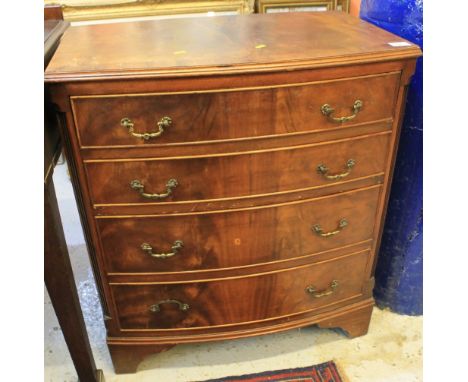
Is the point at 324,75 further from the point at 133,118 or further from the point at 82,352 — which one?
the point at 82,352

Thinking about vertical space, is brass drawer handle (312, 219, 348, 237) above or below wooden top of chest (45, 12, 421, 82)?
below

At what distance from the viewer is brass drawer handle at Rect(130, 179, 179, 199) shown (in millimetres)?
1079

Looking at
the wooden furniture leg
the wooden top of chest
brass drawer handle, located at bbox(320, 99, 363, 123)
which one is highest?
the wooden top of chest

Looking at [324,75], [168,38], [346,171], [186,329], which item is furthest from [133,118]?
[186,329]

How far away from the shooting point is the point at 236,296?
51.4 inches

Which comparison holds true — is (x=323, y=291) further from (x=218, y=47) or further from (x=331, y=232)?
(x=218, y=47)

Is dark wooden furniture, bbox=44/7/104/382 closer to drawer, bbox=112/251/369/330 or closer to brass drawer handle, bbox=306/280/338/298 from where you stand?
drawer, bbox=112/251/369/330

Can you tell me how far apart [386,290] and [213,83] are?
1.05 metres

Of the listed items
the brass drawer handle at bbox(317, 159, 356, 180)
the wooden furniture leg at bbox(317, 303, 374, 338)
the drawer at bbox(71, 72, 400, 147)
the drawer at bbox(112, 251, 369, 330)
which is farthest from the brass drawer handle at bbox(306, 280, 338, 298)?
the drawer at bbox(71, 72, 400, 147)

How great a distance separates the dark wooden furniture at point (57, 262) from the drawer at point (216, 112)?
0.12 meters

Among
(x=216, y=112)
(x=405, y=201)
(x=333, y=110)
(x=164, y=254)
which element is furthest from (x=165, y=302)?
(x=405, y=201)

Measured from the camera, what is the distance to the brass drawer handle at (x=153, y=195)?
3.54ft

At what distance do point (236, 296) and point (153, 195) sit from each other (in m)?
0.42
